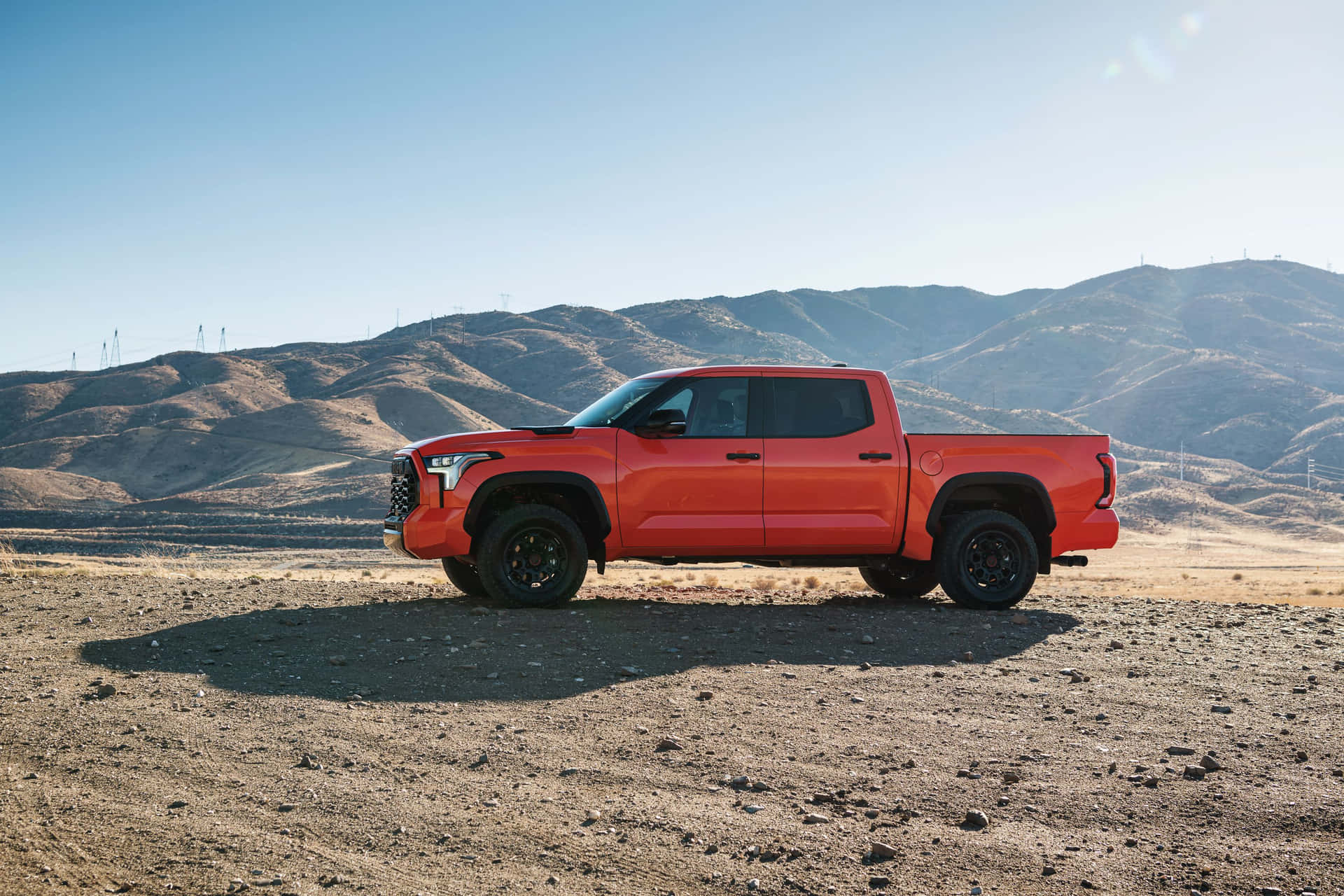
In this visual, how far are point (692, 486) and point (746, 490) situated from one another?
49 centimetres

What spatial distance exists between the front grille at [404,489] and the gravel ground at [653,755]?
3.10 feet

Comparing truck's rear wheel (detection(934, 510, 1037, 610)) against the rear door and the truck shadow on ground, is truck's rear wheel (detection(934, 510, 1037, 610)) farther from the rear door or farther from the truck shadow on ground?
the rear door

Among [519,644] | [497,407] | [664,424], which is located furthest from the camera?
[497,407]

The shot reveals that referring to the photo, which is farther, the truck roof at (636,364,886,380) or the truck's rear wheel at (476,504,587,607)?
the truck roof at (636,364,886,380)

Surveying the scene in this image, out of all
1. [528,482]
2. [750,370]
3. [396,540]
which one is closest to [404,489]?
[396,540]

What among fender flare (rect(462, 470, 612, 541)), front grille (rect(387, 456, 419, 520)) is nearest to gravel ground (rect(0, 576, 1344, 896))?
fender flare (rect(462, 470, 612, 541))

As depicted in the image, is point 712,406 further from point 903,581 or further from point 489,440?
point 903,581

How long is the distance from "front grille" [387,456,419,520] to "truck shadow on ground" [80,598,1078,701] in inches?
34.9

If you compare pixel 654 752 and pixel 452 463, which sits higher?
pixel 452 463

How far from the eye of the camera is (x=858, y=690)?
22.0 feet

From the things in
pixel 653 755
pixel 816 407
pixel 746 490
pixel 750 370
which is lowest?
pixel 653 755

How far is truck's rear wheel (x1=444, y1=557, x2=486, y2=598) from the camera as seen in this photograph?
10.3 meters

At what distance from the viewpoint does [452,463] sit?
8969 millimetres

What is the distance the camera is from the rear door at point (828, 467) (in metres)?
9.32
